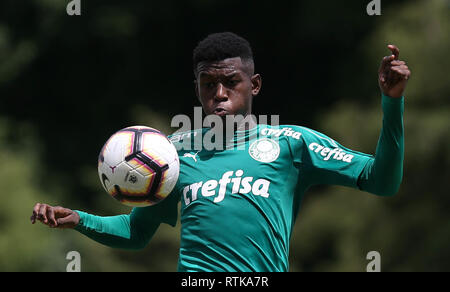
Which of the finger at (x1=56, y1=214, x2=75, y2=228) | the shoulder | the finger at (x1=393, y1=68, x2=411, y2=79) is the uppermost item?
the finger at (x1=393, y1=68, x2=411, y2=79)

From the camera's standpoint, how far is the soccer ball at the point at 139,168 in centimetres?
459

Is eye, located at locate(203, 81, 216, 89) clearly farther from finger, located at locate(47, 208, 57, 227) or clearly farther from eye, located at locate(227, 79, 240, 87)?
finger, located at locate(47, 208, 57, 227)

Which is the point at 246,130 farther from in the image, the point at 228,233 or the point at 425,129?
the point at 425,129

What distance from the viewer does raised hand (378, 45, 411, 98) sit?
4.11m

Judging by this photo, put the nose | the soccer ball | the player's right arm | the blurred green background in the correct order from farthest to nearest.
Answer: the blurred green background → the player's right arm → the nose → the soccer ball

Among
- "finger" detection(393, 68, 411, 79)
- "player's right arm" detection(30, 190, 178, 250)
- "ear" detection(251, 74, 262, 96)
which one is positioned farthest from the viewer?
"ear" detection(251, 74, 262, 96)

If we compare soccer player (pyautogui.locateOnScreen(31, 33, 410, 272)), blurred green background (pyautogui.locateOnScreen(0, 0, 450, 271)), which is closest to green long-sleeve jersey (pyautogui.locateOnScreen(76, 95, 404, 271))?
soccer player (pyautogui.locateOnScreen(31, 33, 410, 272))

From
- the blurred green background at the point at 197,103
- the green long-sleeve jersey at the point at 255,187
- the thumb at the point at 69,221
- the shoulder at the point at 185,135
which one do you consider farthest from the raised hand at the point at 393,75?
the blurred green background at the point at 197,103

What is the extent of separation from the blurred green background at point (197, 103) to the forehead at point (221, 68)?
7.60 meters

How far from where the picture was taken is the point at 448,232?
1216 centimetres

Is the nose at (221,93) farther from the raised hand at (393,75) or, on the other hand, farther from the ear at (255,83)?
the raised hand at (393,75)

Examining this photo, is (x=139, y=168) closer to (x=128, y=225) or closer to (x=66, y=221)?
(x=66, y=221)

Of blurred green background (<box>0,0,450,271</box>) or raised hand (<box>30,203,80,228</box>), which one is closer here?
raised hand (<box>30,203,80,228</box>)

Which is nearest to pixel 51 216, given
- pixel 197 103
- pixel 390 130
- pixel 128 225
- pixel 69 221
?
pixel 69 221
